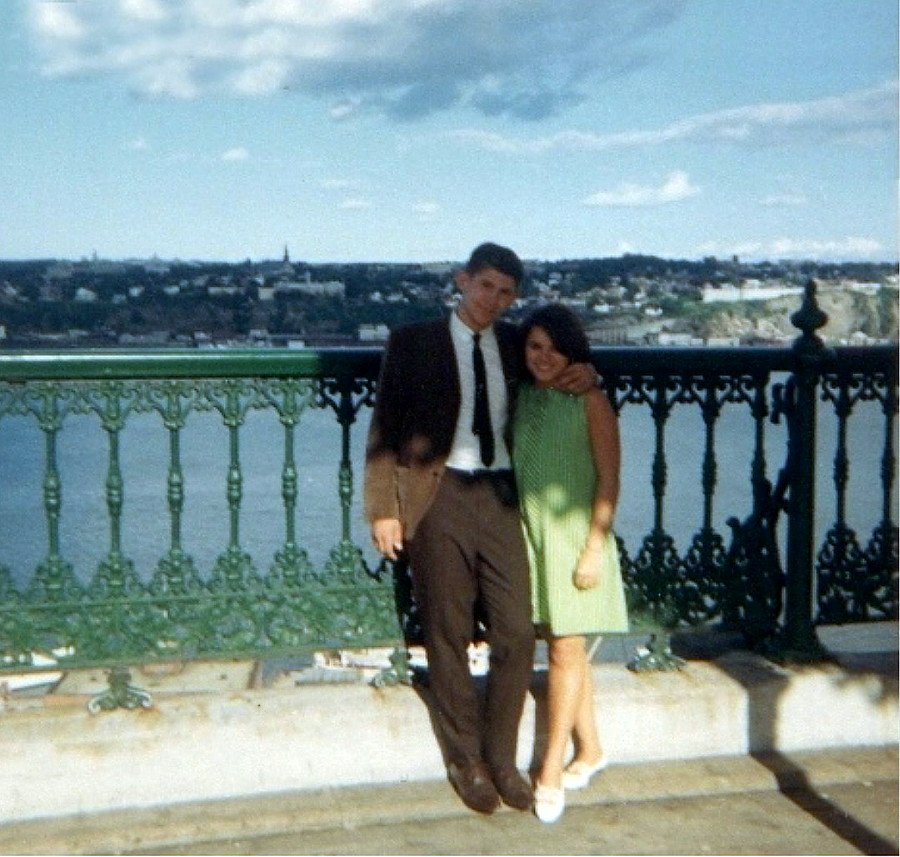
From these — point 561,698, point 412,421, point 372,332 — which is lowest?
point 561,698

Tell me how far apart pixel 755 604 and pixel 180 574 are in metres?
2.37

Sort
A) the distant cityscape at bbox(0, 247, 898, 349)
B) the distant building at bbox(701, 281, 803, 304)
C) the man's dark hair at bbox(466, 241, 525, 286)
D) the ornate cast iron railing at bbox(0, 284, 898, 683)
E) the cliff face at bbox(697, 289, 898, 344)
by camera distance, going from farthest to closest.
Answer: the distant building at bbox(701, 281, 803, 304), the cliff face at bbox(697, 289, 898, 344), the distant cityscape at bbox(0, 247, 898, 349), the ornate cast iron railing at bbox(0, 284, 898, 683), the man's dark hair at bbox(466, 241, 525, 286)

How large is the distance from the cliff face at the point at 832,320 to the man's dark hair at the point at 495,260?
151 centimetres

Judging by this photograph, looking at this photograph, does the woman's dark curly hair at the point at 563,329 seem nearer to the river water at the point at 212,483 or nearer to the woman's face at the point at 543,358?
the woman's face at the point at 543,358

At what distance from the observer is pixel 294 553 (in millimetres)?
5512

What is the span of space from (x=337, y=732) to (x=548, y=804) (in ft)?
2.74

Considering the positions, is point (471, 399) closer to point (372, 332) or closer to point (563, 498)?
point (563, 498)

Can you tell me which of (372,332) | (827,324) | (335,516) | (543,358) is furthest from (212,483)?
(827,324)

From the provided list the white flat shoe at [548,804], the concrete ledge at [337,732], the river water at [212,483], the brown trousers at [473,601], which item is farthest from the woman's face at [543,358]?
the white flat shoe at [548,804]

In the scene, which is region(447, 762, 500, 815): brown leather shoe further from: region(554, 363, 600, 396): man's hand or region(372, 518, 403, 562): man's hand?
region(554, 363, 600, 396): man's hand

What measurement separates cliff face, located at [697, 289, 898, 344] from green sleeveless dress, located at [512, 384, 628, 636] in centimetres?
137

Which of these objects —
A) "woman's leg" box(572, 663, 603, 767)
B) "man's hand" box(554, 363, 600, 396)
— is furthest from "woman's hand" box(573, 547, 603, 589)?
"man's hand" box(554, 363, 600, 396)

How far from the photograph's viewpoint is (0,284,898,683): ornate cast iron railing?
527cm

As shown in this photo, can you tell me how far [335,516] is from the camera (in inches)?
223
